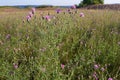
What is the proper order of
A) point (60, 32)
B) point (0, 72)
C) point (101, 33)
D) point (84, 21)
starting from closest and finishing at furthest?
point (0, 72) < point (60, 32) < point (101, 33) < point (84, 21)

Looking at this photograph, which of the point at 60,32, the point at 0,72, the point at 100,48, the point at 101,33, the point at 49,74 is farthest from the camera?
the point at 101,33

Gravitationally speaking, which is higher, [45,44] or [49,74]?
[45,44]

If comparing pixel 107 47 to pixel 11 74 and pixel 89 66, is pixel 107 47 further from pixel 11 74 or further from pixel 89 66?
pixel 11 74

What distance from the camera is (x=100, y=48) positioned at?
13.4 ft

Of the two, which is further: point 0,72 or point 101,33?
point 101,33

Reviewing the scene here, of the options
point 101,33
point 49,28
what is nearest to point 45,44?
point 49,28

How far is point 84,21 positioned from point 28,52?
210cm

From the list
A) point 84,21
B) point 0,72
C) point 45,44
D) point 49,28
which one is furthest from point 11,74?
point 84,21

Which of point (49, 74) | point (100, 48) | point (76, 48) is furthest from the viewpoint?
point (76, 48)

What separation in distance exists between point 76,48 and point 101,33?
781mm

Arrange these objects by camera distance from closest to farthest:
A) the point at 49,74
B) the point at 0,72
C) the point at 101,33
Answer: the point at 49,74 → the point at 0,72 → the point at 101,33

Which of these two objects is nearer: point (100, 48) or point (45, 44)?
point (45, 44)

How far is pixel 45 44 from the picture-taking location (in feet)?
11.2

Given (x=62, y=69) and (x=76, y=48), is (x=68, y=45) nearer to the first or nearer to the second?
(x=76, y=48)
